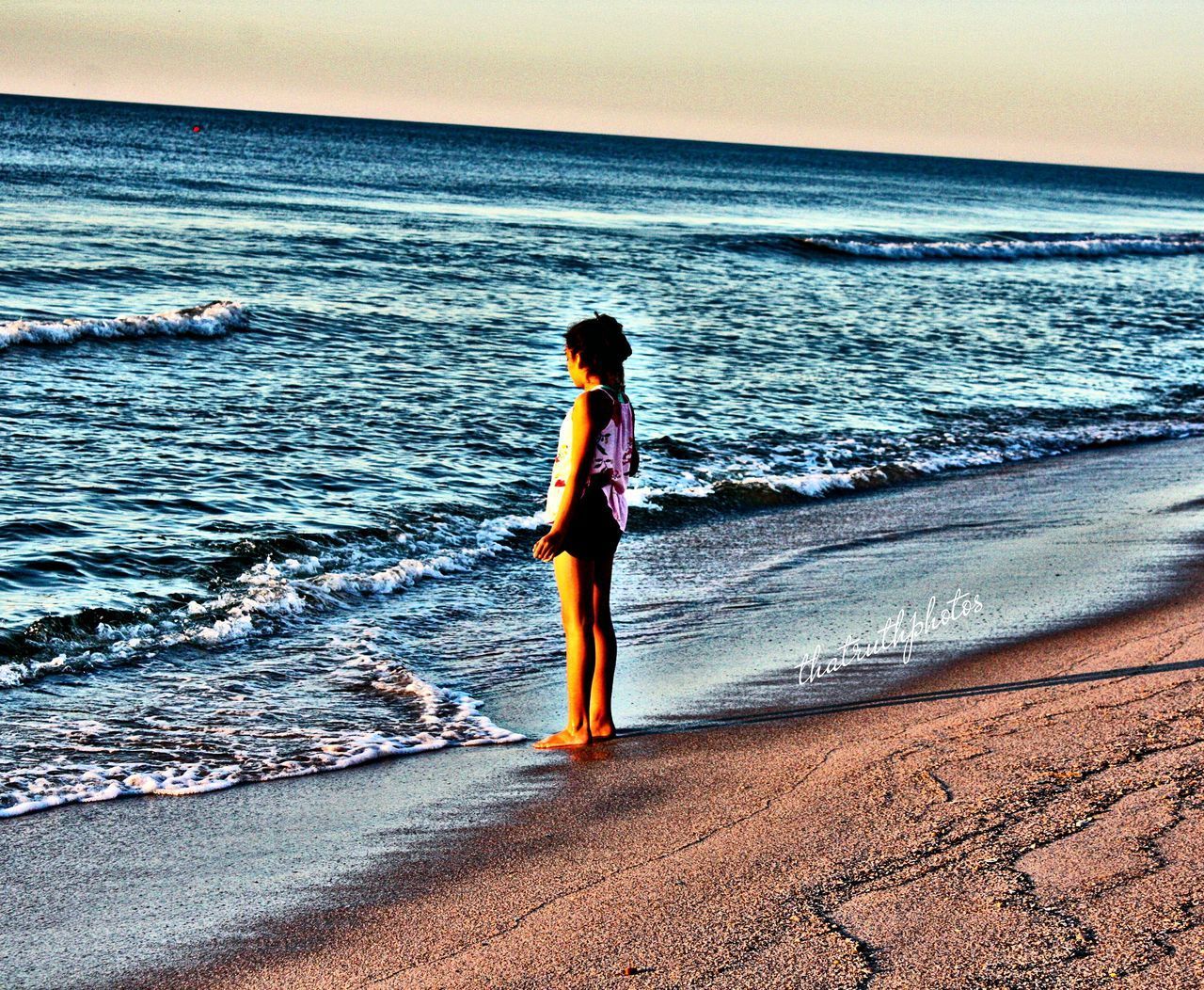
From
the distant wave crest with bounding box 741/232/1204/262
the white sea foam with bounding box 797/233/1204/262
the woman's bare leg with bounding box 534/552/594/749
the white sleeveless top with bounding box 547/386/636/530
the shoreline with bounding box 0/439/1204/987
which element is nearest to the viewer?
the shoreline with bounding box 0/439/1204/987

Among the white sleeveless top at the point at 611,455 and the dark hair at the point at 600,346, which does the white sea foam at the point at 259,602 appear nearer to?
the white sleeveless top at the point at 611,455

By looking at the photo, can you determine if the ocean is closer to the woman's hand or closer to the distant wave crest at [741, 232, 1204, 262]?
the distant wave crest at [741, 232, 1204, 262]

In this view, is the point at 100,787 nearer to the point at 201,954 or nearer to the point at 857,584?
the point at 201,954

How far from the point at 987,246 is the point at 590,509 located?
41677 mm

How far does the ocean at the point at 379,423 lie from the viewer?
5781 millimetres

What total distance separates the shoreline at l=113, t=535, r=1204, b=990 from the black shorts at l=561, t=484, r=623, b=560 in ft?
2.53

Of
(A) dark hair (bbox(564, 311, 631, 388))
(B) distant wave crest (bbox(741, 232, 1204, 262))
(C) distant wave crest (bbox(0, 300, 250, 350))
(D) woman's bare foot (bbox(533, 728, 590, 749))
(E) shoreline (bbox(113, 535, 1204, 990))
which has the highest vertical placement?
(B) distant wave crest (bbox(741, 232, 1204, 262))

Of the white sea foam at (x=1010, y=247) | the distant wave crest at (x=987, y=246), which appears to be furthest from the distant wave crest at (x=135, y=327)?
the white sea foam at (x=1010, y=247)

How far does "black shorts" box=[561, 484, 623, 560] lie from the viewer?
4.86 m

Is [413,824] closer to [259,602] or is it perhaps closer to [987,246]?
[259,602]

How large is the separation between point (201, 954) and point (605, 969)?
109 centimetres

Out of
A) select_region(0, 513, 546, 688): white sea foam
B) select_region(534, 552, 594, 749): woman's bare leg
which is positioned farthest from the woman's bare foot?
select_region(0, 513, 546, 688): white sea foam

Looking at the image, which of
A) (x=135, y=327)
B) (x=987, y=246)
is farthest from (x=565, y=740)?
(x=987, y=246)

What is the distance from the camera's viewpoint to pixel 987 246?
142 ft
